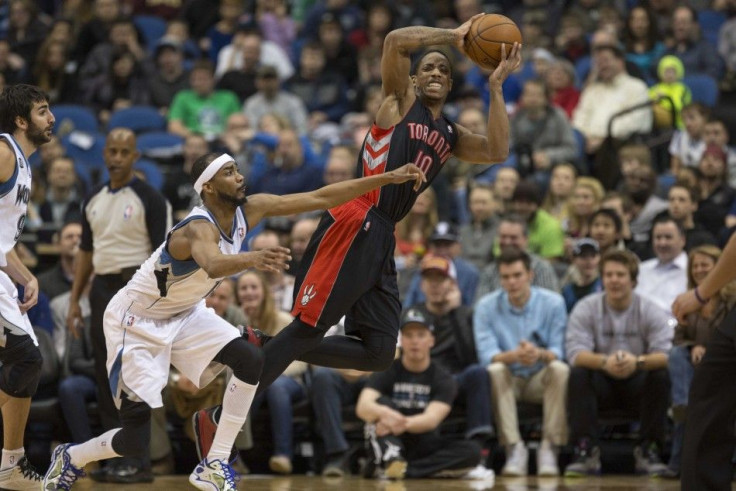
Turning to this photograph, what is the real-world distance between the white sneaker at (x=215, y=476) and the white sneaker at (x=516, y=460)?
338cm

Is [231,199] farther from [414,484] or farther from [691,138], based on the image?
[691,138]

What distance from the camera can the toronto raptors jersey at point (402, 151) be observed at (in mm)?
7109

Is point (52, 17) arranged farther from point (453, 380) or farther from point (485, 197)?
point (453, 380)

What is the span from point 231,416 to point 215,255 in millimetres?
1007

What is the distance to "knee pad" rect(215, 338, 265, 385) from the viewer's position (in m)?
6.72

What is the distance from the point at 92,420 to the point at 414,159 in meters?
4.17

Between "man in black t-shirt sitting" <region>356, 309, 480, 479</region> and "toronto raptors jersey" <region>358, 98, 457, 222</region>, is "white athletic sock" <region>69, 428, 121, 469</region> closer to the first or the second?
"toronto raptors jersey" <region>358, 98, 457, 222</region>

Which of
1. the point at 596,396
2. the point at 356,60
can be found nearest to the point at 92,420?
the point at 596,396

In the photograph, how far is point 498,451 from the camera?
1004cm

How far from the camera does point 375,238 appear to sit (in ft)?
23.2

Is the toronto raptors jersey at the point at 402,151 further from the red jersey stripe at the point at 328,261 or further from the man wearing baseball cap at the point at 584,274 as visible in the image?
the man wearing baseball cap at the point at 584,274

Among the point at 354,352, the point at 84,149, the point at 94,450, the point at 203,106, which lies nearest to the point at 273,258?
the point at 354,352

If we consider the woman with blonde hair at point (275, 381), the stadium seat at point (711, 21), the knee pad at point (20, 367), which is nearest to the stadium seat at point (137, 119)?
the woman with blonde hair at point (275, 381)

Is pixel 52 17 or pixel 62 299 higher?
pixel 52 17
